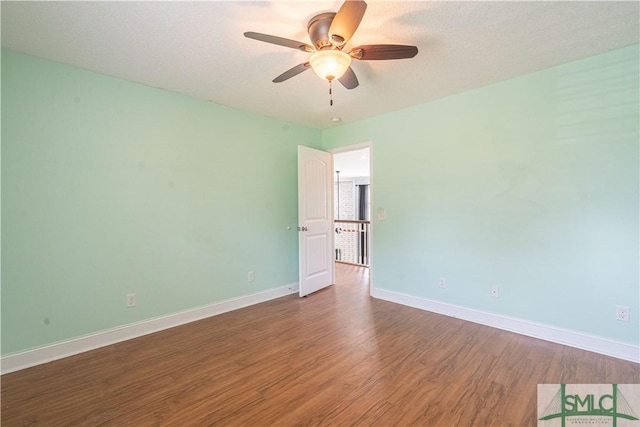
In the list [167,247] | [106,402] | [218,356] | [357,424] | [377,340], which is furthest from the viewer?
[167,247]

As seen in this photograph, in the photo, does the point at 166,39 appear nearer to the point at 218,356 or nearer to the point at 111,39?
the point at 111,39

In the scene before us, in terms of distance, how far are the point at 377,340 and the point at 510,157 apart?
2.20m

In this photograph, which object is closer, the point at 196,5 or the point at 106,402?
the point at 196,5

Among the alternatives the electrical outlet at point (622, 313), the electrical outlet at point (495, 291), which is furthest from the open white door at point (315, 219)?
the electrical outlet at point (622, 313)

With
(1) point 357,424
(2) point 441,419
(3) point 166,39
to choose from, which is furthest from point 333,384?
(3) point 166,39

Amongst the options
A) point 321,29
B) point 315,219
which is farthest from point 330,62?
point 315,219

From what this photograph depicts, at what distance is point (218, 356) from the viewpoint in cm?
234

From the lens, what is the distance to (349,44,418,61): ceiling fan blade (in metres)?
1.69

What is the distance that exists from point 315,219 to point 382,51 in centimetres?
261

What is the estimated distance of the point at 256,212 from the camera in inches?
144

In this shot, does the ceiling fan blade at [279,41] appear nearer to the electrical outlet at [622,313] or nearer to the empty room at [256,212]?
the empty room at [256,212]

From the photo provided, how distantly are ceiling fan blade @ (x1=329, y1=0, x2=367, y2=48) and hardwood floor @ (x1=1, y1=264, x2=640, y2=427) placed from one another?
2.23 metres

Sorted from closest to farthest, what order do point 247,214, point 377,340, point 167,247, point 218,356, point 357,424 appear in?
point 357,424
point 218,356
point 377,340
point 167,247
point 247,214

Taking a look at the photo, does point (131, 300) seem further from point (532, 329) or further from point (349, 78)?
point (532, 329)
